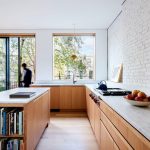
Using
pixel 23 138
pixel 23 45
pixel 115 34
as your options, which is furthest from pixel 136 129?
pixel 23 45

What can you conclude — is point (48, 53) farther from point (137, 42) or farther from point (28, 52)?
point (137, 42)

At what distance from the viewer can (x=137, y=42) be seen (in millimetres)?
3045

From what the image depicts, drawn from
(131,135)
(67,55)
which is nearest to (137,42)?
(131,135)

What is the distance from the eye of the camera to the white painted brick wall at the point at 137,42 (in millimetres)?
2658

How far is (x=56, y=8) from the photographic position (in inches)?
174

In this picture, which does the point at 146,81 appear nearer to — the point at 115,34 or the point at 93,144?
the point at 93,144

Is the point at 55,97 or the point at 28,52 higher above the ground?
the point at 28,52

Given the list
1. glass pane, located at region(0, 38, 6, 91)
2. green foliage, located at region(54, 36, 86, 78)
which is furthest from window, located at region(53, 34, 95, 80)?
glass pane, located at region(0, 38, 6, 91)

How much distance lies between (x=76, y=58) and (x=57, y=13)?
1979 millimetres

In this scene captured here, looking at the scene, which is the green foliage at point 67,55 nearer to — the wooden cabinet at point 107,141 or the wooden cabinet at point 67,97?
the wooden cabinet at point 67,97

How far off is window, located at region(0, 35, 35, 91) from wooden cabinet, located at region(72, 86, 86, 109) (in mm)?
1671

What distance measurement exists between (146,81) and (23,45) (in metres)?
4.82

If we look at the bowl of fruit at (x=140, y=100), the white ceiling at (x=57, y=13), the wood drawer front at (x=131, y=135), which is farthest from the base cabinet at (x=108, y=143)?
the white ceiling at (x=57, y=13)

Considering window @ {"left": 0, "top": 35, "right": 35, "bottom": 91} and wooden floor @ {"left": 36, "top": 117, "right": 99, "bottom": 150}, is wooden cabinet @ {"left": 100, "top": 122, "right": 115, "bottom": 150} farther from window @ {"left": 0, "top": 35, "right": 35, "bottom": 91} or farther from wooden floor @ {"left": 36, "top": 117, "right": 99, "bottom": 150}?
window @ {"left": 0, "top": 35, "right": 35, "bottom": 91}
